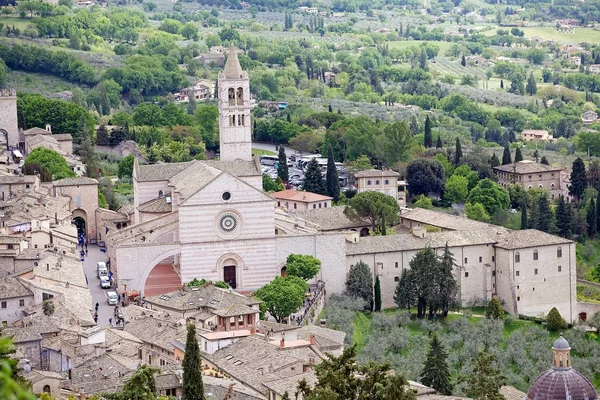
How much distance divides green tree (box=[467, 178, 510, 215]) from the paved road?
21.0 m

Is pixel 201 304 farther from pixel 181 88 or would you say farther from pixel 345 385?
pixel 181 88

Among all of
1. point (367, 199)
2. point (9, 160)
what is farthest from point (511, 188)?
point (9, 160)

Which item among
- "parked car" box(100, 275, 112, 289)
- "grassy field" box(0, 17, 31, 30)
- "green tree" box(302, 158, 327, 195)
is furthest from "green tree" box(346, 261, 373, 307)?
"grassy field" box(0, 17, 31, 30)

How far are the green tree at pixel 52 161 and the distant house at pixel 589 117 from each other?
→ 227ft

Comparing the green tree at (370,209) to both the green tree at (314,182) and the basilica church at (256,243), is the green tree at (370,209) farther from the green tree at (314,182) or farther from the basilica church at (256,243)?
the green tree at (314,182)

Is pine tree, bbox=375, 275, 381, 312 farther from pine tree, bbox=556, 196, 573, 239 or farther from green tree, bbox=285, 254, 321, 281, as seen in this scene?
pine tree, bbox=556, 196, 573, 239

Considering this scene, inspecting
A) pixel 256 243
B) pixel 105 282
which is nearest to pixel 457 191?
pixel 256 243

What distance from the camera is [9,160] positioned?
79000mm

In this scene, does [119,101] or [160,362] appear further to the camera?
[119,101]

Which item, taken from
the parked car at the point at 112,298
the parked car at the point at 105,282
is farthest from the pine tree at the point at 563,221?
the parked car at the point at 112,298

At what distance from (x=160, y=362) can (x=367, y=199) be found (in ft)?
75.5

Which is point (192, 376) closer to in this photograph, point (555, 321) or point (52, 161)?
point (555, 321)

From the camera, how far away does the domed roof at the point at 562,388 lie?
43.2 metres

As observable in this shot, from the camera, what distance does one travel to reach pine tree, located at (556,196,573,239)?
257 ft
